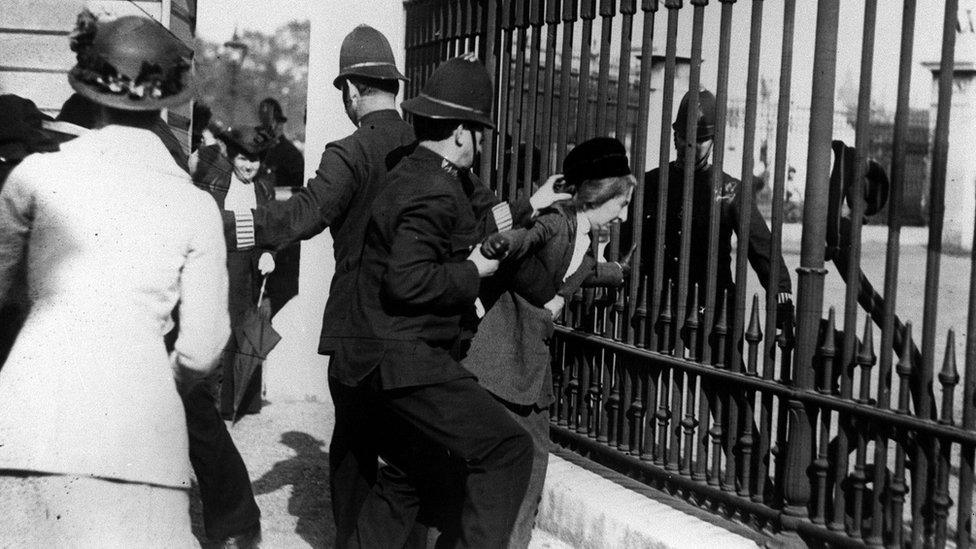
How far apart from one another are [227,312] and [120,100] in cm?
79

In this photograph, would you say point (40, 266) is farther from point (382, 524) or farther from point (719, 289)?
point (719, 289)

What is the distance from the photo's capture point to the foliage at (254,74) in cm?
445

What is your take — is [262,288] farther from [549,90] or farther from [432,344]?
[432,344]

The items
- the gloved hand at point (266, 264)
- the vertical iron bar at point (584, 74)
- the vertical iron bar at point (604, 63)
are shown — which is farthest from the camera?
the gloved hand at point (266, 264)

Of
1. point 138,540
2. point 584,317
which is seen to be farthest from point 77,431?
point 584,317

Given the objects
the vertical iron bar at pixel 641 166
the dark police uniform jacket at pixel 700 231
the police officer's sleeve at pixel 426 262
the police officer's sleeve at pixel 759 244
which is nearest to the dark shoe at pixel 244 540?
the police officer's sleeve at pixel 426 262

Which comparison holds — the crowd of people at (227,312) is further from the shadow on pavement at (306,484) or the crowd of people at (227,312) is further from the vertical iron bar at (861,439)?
the vertical iron bar at (861,439)

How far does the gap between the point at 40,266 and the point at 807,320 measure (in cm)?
242

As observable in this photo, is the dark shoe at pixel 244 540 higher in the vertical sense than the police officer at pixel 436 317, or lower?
lower

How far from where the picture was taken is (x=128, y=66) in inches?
130

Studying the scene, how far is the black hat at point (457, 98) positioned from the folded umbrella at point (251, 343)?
246 cm

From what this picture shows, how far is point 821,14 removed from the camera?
3.66 m

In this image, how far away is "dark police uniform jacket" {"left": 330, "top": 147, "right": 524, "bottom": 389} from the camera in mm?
3322

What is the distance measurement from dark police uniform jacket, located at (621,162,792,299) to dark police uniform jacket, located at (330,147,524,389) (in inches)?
44.9
